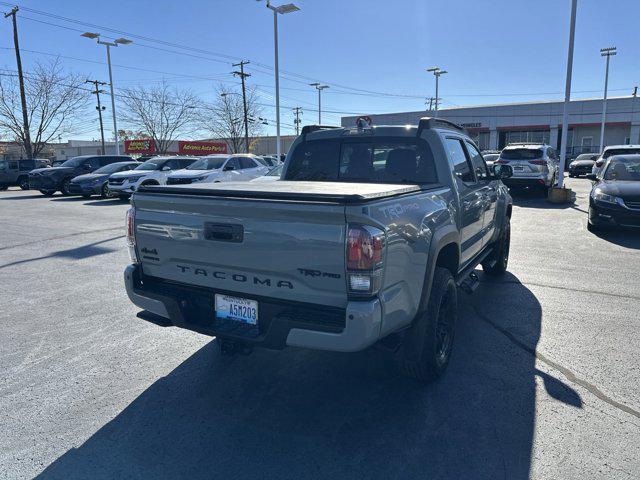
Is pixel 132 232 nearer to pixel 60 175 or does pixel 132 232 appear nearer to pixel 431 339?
pixel 431 339

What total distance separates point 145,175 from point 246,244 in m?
16.8

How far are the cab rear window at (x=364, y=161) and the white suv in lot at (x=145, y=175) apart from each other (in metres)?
13.9

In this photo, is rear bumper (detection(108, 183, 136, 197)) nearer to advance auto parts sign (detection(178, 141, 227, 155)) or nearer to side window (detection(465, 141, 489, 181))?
side window (detection(465, 141, 489, 181))

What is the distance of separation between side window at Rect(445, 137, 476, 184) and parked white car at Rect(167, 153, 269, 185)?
486 inches

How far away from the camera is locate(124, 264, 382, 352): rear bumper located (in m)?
2.58

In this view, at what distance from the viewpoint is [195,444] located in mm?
2848

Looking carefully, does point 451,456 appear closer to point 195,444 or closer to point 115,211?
point 195,444

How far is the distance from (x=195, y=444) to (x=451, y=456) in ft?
5.07

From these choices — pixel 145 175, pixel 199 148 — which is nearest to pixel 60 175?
pixel 145 175

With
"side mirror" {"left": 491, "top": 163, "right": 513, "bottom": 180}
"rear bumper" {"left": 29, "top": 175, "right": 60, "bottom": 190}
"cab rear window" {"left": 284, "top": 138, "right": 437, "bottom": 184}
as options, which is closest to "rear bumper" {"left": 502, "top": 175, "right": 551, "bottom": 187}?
"side mirror" {"left": 491, "top": 163, "right": 513, "bottom": 180}

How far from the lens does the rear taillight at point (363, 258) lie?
2529 millimetres

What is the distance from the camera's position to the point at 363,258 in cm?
254

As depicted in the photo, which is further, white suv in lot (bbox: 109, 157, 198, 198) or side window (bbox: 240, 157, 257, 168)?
side window (bbox: 240, 157, 257, 168)

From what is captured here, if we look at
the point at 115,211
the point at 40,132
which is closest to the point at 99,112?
the point at 40,132
